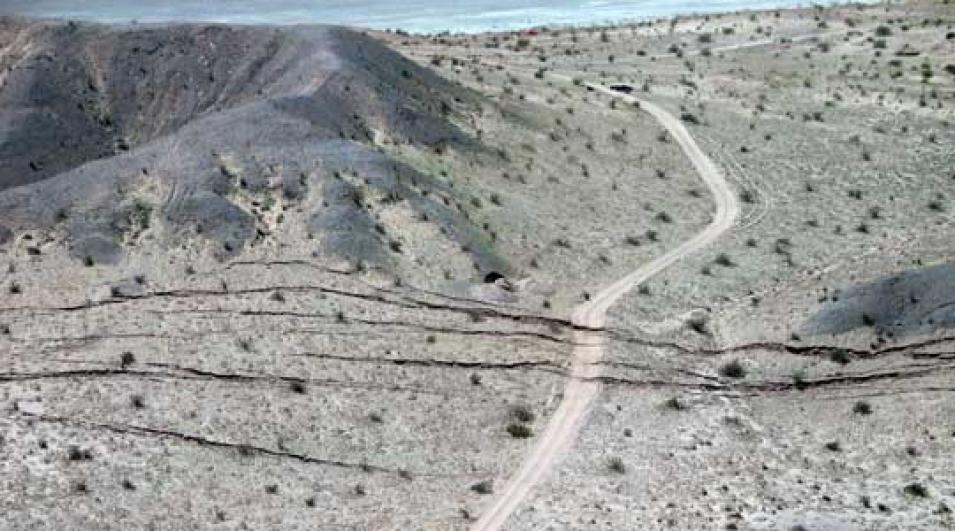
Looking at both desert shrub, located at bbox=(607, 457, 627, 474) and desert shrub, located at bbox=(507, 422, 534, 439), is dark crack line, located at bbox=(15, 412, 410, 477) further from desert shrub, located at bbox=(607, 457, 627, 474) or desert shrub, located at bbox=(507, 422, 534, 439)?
desert shrub, located at bbox=(607, 457, 627, 474)

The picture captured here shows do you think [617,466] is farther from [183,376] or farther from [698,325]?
[183,376]

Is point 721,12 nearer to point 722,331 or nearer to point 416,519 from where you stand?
point 722,331

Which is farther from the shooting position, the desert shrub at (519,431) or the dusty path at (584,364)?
the desert shrub at (519,431)

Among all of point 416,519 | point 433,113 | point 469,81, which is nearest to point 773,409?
point 416,519

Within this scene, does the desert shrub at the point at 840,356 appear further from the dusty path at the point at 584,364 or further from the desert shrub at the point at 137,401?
the desert shrub at the point at 137,401

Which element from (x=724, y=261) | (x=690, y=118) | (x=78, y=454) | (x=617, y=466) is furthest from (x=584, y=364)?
(x=690, y=118)

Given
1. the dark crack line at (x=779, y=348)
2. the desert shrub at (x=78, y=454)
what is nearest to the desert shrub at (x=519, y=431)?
the dark crack line at (x=779, y=348)
